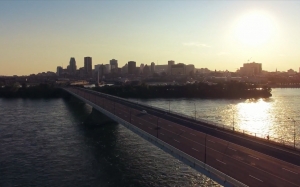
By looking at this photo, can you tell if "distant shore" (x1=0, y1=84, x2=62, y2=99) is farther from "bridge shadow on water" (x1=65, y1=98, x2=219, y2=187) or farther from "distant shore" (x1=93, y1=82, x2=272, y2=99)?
"bridge shadow on water" (x1=65, y1=98, x2=219, y2=187)

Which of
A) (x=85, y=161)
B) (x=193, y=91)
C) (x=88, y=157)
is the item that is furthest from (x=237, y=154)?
(x=193, y=91)

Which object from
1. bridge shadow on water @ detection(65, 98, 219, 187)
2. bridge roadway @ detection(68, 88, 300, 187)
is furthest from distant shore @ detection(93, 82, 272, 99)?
bridge roadway @ detection(68, 88, 300, 187)

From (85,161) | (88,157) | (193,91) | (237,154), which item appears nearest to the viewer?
(237,154)

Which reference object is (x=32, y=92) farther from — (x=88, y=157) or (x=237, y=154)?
(x=237, y=154)

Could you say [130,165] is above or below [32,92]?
below

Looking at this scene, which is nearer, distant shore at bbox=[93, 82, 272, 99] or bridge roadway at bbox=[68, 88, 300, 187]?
bridge roadway at bbox=[68, 88, 300, 187]

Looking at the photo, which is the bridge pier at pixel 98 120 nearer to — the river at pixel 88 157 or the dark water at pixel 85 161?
the river at pixel 88 157

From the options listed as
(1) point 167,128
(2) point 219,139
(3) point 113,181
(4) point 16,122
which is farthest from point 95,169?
(4) point 16,122

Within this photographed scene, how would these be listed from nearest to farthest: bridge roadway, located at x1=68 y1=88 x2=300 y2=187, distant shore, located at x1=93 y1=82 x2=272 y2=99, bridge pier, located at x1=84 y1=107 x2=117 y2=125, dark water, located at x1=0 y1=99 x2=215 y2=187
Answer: bridge roadway, located at x1=68 y1=88 x2=300 y2=187
dark water, located at x1=0 y1=99 x2=215 y2=187
bridge pier, located at x1=84 y1=107 x2=117 y2=125
distant shore, located at x1=93 y1=82 x2=272 y2=99
